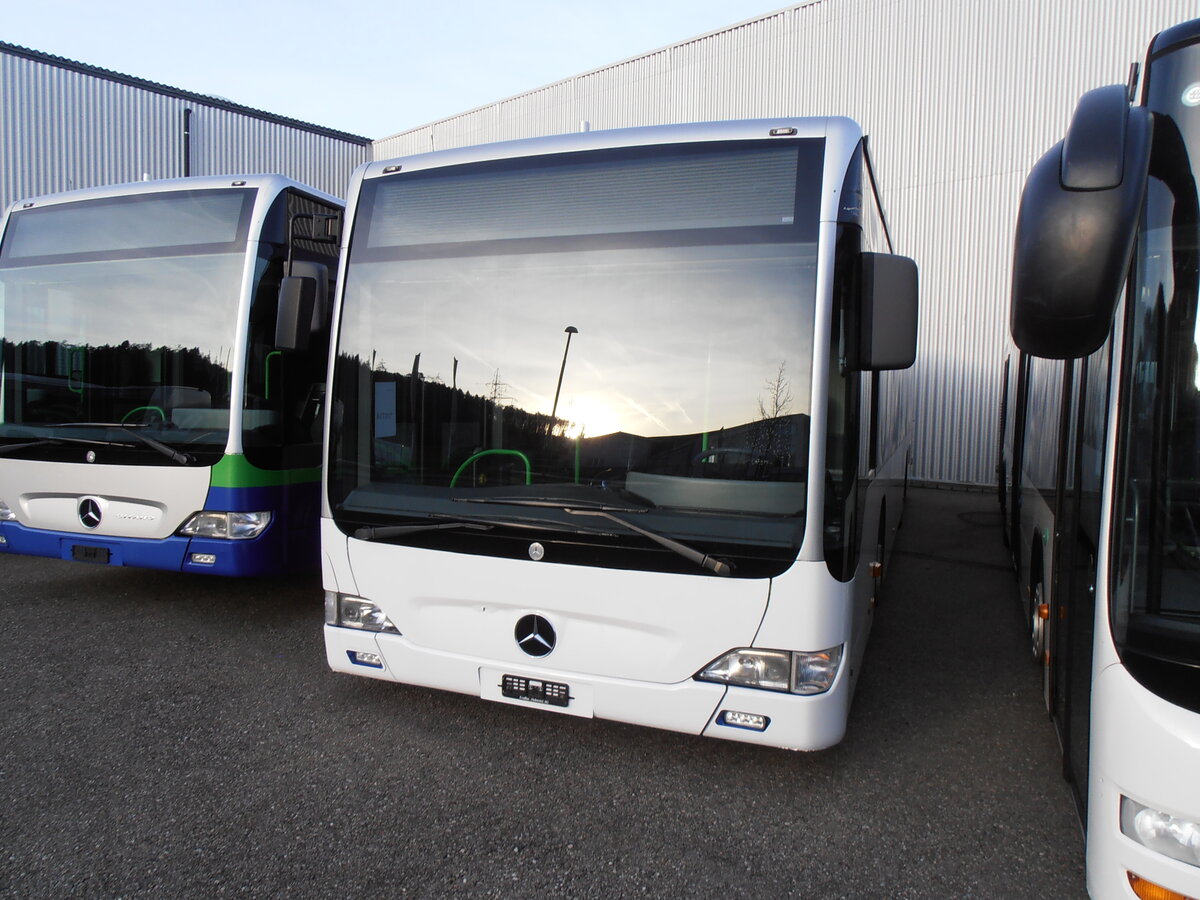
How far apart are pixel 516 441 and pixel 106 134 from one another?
14.1m

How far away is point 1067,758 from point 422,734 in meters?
2.67

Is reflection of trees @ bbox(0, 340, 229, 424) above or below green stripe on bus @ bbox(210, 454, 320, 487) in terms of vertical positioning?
above

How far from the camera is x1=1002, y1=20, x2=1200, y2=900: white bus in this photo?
6.23ft

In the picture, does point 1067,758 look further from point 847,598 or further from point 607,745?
point 607,745

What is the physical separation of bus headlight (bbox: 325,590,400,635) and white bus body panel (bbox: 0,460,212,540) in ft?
5.93

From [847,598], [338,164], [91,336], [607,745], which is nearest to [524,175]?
[847,598]

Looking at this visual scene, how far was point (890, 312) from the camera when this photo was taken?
2.83 meters

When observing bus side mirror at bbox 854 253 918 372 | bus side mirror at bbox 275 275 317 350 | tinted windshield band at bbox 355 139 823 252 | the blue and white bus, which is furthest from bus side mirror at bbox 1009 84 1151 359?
the blue and white bus

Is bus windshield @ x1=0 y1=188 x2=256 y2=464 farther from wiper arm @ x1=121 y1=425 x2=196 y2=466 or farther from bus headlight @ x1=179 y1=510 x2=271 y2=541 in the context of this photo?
bus headlight @ x1=179 y1=510 x2=271 y2=541

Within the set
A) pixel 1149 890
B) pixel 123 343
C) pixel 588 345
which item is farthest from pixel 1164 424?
pixel 123 343

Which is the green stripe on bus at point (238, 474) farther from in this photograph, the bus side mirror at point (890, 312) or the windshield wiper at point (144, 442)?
the bus side mirror at point (890, 312)

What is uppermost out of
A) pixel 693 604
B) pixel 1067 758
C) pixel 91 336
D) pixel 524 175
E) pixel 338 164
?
pixel 338 164

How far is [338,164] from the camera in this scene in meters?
17.8

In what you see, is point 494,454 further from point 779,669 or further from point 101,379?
point 101,379
